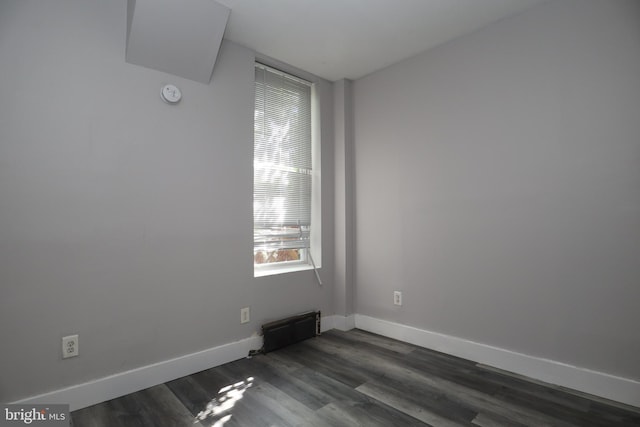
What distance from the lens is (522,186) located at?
231 cm

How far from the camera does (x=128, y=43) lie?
206cm

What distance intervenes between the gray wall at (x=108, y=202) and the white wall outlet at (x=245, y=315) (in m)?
0.04

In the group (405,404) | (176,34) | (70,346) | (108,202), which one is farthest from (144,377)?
(176,34)

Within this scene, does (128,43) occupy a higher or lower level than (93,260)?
higher

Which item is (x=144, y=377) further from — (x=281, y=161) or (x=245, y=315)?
(x=281, y=161)

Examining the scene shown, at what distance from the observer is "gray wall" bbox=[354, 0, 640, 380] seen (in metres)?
1.98

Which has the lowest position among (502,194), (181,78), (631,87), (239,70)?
(502,194)

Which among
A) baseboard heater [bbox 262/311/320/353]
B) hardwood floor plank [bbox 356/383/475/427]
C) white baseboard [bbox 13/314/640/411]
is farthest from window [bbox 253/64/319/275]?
hardwood floor plank [bbox 356/383/475/427]

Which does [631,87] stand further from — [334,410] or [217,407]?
[217,407]

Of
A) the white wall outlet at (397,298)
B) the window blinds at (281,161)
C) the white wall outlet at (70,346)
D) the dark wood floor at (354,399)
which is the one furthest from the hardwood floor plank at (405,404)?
the white wall outlet at (70,346)

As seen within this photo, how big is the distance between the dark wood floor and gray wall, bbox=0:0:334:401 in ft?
1.00

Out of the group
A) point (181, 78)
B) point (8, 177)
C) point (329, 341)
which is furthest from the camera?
point (329, 341)

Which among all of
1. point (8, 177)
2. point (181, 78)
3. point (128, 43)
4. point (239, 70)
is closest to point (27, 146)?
point (8, 177)

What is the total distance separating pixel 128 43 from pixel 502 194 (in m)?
2.62
